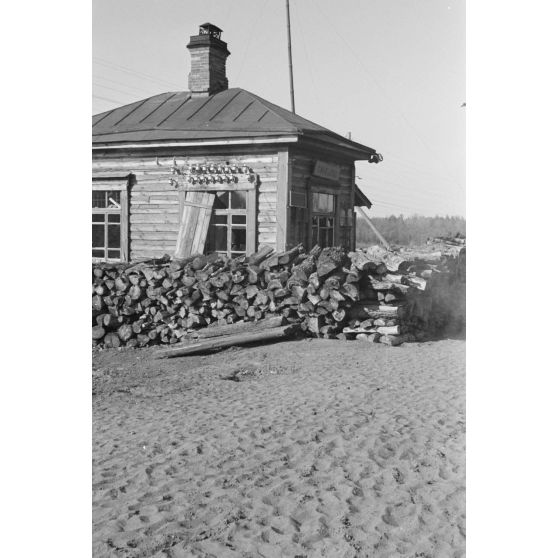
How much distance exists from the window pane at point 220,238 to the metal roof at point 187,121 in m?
1.20

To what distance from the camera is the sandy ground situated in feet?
9.63

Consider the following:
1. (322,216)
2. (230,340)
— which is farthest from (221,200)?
(230,340)

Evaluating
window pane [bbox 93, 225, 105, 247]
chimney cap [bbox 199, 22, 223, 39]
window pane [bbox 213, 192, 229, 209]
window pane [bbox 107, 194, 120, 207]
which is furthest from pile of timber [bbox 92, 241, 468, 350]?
chimney cap [bbox 199, 22, 223, 39]

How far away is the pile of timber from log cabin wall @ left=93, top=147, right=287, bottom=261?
34.4 inches

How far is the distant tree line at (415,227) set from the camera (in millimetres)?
2841

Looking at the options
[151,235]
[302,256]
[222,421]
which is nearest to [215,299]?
[302,256]

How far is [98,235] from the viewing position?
823 cm

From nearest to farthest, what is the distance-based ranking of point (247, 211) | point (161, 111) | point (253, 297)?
point (253, 297)
point (247, 211)
point (161, 111)

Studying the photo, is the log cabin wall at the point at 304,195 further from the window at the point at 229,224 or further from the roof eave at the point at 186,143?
the window at the point at 229,224

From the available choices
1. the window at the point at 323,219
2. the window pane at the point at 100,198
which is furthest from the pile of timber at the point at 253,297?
the window pane at the point at 100,198

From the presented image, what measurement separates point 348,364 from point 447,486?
2668mm

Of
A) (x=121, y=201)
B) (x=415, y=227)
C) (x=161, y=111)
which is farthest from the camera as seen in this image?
(x=161, y=111)

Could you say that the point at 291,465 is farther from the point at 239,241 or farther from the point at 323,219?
the point at 239,241

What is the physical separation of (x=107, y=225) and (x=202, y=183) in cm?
133
